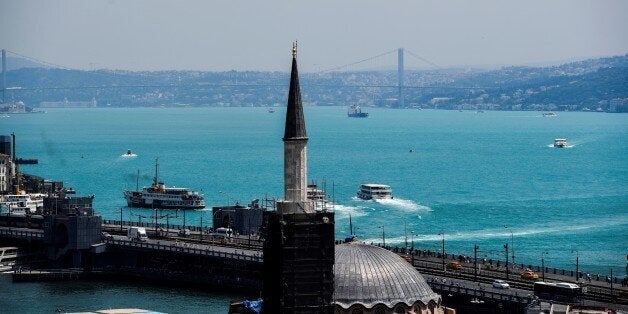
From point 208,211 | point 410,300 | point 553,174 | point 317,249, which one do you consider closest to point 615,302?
point 410,300

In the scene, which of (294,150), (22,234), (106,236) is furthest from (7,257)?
(294,150)

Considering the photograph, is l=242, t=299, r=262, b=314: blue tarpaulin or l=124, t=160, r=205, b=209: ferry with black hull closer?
l=242, t=299, r=262, b=314: blue tarpaulin

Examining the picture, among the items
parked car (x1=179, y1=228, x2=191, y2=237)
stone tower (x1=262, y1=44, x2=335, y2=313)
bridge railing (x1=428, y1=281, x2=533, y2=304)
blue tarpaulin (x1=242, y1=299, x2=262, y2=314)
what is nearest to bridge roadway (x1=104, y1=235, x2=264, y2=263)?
parked car (x1=179, y1=228, x2=191, y2=237)

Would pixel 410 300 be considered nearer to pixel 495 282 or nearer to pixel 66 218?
pixel 495 282

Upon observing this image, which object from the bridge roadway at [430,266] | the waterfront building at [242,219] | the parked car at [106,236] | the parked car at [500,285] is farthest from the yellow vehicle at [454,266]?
the parked car at [106,236]

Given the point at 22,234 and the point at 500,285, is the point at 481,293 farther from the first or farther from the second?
the point at 22,234

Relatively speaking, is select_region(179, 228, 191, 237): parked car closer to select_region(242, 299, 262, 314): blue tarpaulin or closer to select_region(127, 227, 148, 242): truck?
select_region(127, 227, 148, 242): truck

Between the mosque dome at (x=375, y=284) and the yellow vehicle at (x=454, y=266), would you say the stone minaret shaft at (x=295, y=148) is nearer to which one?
the mosque dome at (x=375, y=284)
